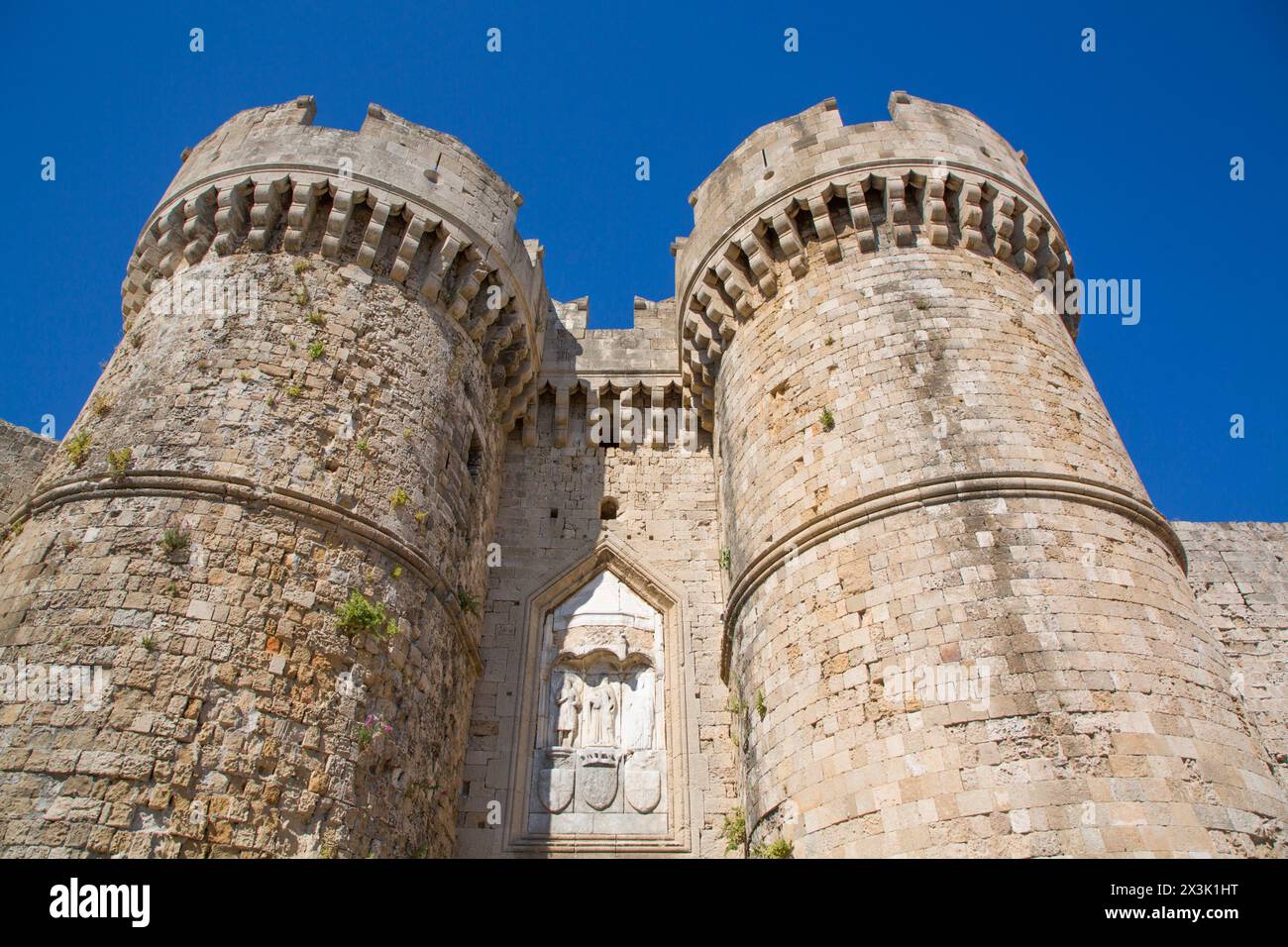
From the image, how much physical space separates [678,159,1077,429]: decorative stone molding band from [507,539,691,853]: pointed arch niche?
9.92ft

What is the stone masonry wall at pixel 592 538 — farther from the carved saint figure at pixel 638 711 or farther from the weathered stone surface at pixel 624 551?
the carved saint figure at pixel 638 711

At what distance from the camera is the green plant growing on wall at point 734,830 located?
728 centimetres

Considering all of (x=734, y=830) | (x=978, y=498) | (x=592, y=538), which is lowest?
(x=734, y=830)

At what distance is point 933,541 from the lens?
638 cm

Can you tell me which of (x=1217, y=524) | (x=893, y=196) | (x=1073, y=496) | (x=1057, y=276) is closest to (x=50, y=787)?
(x=1073, y=496)

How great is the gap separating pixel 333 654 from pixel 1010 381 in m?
5.67

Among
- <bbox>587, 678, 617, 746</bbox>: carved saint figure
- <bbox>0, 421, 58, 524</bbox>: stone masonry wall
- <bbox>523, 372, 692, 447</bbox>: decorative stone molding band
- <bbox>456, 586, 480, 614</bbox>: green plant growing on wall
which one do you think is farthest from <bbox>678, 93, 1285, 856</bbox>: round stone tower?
<bbox>0, 421, 58, 524</bbox>: stone masonry wall

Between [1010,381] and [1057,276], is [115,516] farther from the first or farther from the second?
[1057,276]

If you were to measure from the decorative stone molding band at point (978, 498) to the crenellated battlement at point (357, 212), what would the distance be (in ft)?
14.1

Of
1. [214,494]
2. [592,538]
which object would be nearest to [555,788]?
[592,538]

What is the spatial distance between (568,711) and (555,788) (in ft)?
2.55

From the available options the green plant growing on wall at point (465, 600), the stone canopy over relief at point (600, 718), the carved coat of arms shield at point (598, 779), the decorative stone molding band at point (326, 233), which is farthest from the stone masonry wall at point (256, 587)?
the carved coat of arms shield at point (598, 779)

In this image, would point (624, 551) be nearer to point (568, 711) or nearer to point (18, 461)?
point (568, 711)
